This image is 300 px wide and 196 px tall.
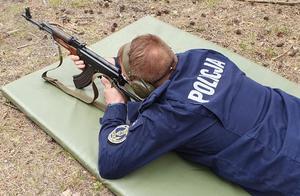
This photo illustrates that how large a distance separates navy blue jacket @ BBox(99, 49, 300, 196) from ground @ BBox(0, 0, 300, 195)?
672mm

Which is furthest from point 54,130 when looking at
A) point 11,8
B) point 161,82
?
point 11,8

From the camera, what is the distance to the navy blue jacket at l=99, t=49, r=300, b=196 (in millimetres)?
2906

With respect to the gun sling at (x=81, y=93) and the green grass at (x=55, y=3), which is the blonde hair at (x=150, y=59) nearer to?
the gun sling at (x=81, y=93)

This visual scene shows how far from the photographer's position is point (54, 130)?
379 cm

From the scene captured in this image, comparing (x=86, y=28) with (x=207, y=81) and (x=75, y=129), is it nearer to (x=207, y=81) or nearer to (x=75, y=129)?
(x=75, y=129)

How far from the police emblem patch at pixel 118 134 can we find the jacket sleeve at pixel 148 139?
3 cm

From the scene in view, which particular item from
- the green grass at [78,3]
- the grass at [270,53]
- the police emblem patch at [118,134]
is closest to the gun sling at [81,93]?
the police emblem patch at [118,134]

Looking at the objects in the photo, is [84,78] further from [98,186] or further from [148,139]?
[148,139]

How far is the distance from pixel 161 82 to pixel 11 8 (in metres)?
3.38

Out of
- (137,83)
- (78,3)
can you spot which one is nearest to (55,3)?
(78,3)

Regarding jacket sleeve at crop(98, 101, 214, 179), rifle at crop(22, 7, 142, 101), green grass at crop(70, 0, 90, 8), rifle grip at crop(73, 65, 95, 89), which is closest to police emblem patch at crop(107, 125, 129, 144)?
jacket sleeve at crop(98, 101, 214, 179)

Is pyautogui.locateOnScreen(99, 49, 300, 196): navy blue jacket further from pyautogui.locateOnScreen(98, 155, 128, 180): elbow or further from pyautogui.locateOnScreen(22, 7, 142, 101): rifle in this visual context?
pyautogui.locateOnScreen(22, 7, 142, 101): rifle

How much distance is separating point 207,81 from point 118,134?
0.69 meters

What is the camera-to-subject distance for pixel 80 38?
5.20 m
